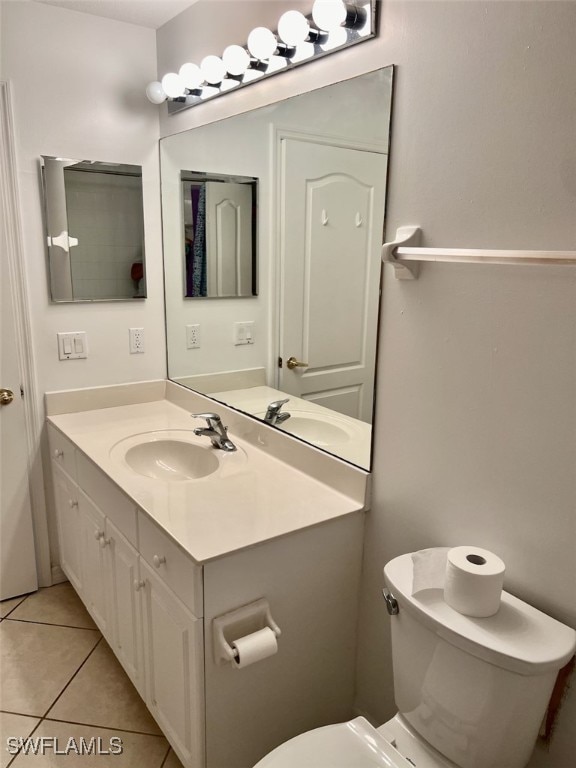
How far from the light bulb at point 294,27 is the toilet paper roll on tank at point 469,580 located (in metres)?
1.32

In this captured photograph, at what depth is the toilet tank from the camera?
1.03m

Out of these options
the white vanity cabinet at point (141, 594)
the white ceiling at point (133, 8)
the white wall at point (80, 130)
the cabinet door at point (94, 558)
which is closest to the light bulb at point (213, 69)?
the white ceiling at point (133, 8)

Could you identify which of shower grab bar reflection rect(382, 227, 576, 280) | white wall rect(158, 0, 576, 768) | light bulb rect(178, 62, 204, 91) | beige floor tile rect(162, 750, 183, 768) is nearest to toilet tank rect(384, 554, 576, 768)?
white wall rect(158, 0, 576, 768)

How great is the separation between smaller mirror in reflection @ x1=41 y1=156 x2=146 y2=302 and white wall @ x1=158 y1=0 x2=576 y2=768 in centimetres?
110

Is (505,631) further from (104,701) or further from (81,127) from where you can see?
(81,127)

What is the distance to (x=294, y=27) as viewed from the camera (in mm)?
1441

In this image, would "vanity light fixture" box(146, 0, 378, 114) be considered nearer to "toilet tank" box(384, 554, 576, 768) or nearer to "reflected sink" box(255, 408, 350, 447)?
"reflected sink" box(255, 408, 350, 447)

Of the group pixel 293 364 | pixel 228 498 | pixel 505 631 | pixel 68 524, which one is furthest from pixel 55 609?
pixel 505 631

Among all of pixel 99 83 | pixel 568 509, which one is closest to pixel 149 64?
pixel 99 83

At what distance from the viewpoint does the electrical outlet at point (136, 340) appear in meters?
2.37

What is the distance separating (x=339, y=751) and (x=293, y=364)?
42.3 inches

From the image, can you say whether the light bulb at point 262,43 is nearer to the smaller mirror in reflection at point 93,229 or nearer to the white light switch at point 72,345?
the smaller mirror in reflection at point 93,229

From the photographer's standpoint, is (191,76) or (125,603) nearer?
(125,603)

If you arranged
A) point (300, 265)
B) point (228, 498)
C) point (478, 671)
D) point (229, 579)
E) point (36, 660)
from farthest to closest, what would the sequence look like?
1. point (36, 660)
2. point (300, 265)
3. point (228, 498)
4. point (229, 579)
5. point (478, 671)
